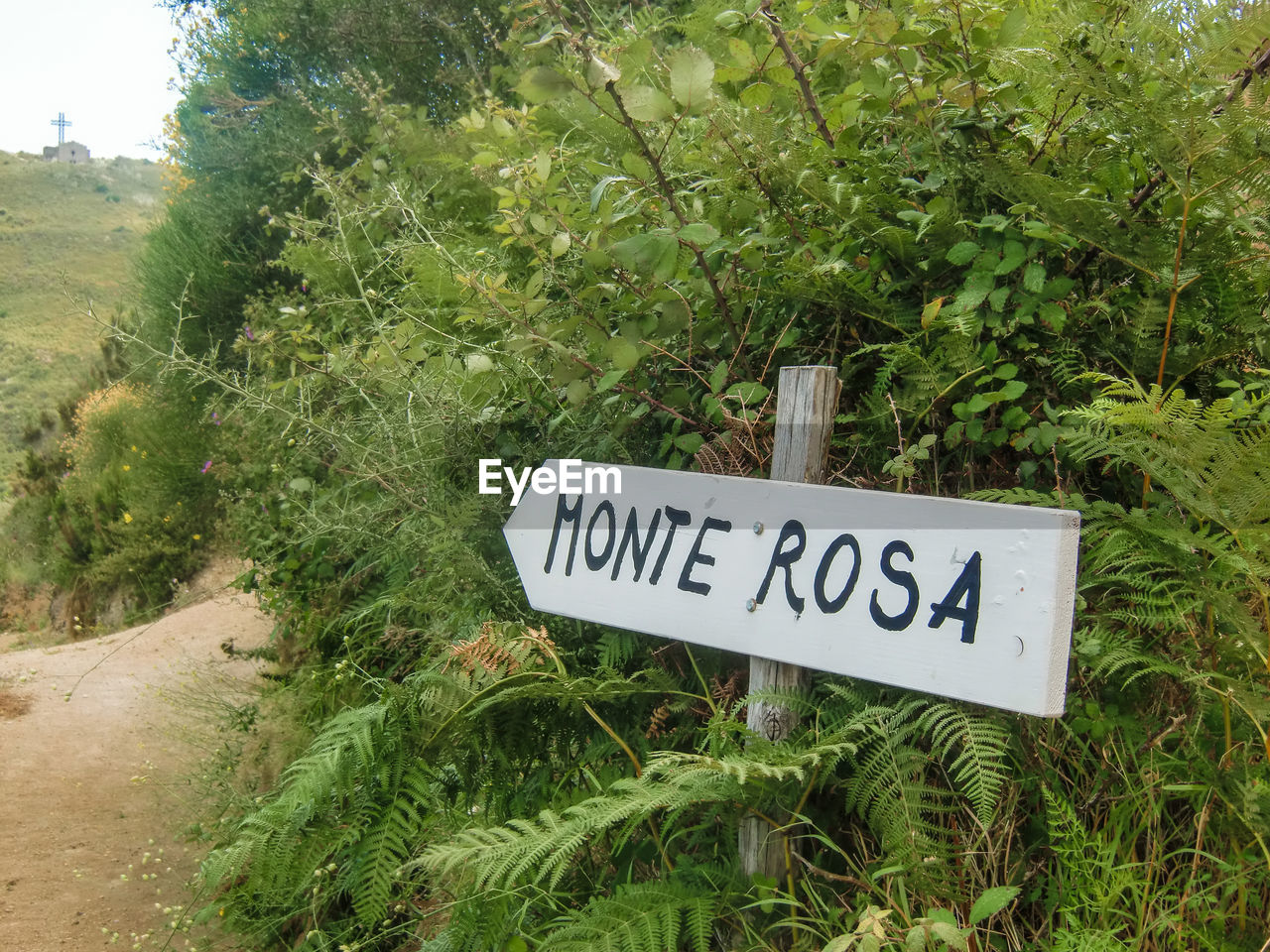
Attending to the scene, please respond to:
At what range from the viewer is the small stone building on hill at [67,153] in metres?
38.5

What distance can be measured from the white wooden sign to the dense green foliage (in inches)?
4.8

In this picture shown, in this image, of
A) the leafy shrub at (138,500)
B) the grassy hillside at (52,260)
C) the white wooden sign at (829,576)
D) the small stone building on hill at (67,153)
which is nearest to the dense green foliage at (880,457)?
the white wooden sign at (829,576)

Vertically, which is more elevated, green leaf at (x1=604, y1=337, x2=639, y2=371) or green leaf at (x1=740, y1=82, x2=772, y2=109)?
green leaf at (x1=740, y1=82, x2=772, y2=109)

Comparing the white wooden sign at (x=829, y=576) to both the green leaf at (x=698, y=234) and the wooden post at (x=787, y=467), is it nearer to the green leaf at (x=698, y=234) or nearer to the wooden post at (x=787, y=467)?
the wooden post at (x=787, y=467)

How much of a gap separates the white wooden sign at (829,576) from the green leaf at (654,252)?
0.36m

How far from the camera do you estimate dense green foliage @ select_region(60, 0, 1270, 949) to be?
49.2 inches

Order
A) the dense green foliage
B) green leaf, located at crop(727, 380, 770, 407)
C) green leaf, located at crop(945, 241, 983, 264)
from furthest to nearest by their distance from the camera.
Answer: green leaf, located at crop(727, 380, 770, 407) < green leaf, located at crop(945, 241, 983, 264) < the dense green foliage

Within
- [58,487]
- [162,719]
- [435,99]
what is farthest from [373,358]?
[58,487]

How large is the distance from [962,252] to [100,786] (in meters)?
4.29

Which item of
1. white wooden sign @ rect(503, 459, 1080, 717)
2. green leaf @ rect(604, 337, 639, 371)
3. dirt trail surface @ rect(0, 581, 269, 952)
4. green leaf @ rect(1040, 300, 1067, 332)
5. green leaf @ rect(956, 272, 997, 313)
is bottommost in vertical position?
dirt trail surface @ rect(0, 581, 269, 952)

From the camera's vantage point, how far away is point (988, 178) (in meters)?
1.52

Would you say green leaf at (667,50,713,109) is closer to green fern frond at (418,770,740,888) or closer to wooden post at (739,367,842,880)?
wooden post at (739,367,842,880)

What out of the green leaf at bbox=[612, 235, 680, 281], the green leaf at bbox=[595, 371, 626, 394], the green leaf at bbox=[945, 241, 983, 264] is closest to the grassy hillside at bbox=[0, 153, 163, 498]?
the green leaf at bbox=[595, 371, 626, 394]

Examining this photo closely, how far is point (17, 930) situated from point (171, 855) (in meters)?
0.50
